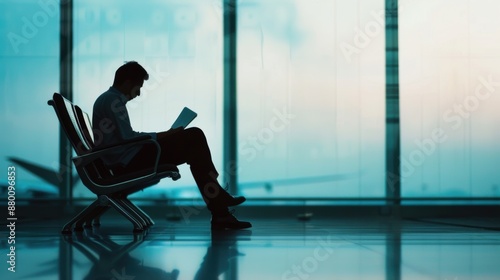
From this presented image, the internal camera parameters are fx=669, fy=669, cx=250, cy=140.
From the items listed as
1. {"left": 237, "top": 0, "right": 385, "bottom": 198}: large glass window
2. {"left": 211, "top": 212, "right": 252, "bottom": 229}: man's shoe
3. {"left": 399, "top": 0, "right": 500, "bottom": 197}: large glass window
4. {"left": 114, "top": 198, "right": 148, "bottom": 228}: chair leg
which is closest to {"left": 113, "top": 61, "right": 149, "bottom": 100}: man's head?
{"left": 114, "top": 198, "right": 148, "bottom": 228}: chair leg

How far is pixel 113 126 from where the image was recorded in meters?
3.45

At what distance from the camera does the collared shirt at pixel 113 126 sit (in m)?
3.45

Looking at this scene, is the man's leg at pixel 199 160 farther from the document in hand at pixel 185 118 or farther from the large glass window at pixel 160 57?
the large glass window at pixel 160 57

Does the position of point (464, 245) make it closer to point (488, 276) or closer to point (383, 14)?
point (488, 276)

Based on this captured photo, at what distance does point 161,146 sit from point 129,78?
0.41 meters

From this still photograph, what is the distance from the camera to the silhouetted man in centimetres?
347

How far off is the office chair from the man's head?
0.28m

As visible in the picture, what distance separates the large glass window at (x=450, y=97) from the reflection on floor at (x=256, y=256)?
2291 mm

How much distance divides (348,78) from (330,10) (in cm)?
57

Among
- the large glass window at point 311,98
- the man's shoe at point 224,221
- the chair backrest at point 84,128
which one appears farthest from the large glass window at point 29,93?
the man's shoe at point 224,221

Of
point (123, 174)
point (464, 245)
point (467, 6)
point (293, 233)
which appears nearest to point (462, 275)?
point (464, 245)

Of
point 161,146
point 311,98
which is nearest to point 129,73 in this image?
point 161,146

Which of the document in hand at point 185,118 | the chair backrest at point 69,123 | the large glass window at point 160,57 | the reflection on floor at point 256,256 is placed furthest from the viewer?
the large glass window at point 160,57

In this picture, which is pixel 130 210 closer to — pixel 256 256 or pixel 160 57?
pixel 256 256
